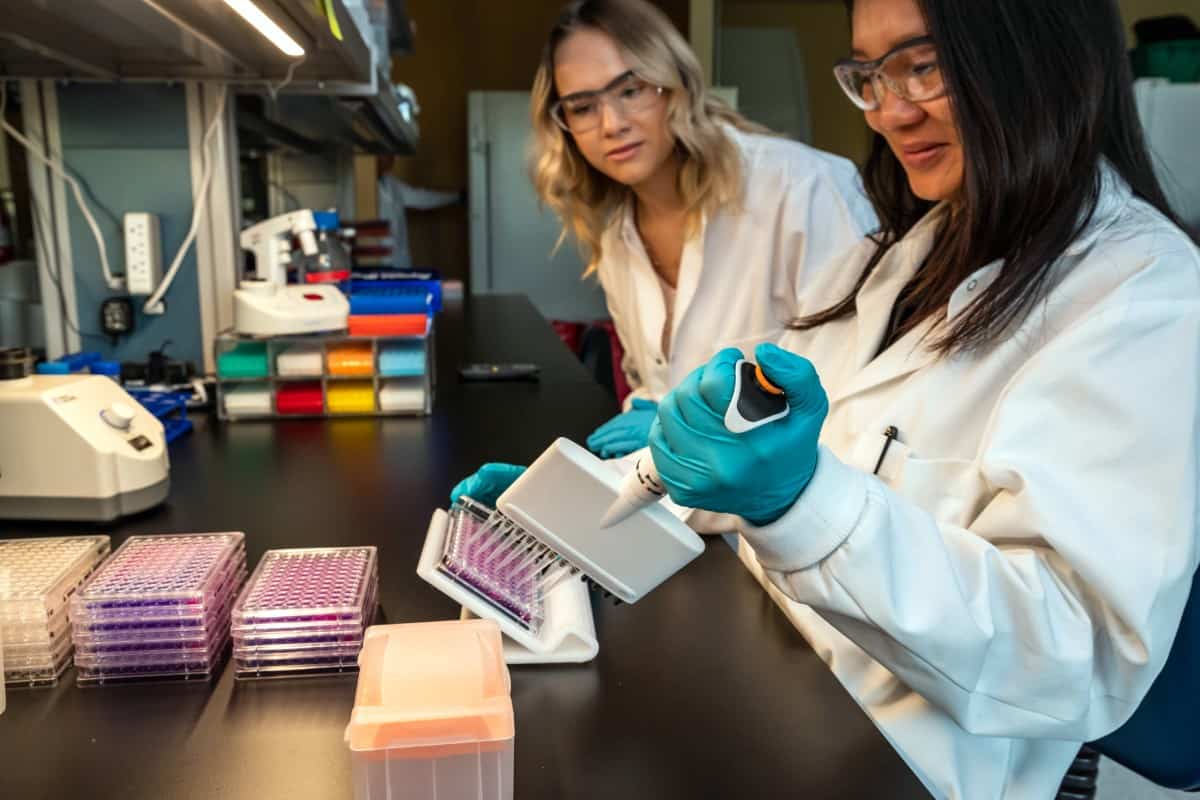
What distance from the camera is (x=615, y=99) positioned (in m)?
1.84

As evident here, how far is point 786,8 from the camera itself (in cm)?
557

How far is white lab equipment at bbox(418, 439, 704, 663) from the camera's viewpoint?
80 centimetres

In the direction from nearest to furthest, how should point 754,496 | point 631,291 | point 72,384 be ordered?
point 754,496, point 72,384, point 631,291

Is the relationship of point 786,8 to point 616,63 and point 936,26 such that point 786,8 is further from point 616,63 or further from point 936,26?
point 936,26

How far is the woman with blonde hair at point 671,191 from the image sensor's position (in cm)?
184

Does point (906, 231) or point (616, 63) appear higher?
point (616, 63)

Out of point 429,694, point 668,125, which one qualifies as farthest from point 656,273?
point 429,694

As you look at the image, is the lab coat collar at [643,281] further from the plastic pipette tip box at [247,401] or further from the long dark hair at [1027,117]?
the long dark hair at [1027,117]

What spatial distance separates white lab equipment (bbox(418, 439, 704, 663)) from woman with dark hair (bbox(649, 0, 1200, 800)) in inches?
2.3

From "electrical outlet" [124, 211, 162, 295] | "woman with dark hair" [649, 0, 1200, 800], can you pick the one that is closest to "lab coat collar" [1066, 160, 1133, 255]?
"woman with dark hair" [649, 0, 1200, 800]

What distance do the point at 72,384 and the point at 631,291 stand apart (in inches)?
46.9

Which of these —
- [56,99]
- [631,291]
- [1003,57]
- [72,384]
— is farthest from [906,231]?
[56,99]

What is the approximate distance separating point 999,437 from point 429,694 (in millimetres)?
552

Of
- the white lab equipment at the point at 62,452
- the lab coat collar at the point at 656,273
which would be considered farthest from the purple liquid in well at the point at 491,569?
the lab coat collar at the point at 656,273
